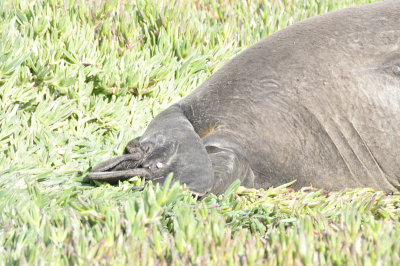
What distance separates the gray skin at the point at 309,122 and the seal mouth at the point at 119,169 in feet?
0.09

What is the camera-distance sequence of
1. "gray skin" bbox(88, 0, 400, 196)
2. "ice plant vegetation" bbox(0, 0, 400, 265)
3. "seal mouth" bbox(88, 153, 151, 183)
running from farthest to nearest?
1. "gray skin" bbox(88, 0, 400, 196)
2. "seal mouth" bbox(88, 153, 151, 183)
3. "ice plant vegetation" bbox(0, 0, 400, 265)

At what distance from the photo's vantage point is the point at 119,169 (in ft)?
8.35

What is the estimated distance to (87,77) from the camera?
336 centimetres

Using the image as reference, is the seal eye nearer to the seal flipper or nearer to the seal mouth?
the seal flipper

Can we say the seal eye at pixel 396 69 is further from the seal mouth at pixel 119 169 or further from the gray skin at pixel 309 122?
the seal mouth at pixel 119 169

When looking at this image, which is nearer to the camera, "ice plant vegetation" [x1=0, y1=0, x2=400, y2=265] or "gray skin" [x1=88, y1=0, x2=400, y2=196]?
"ice plant vegetation" [x1=0, y1=0, x2=400, y2=265]

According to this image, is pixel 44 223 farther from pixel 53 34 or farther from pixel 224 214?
pixel 53 34

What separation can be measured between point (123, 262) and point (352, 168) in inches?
62.1

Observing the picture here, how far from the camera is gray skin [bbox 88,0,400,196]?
2723mm

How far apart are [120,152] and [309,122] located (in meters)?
0.97

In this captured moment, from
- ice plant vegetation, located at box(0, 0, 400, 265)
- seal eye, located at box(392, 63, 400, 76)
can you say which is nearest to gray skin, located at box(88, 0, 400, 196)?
seal eye, located at box(392, 63, 400, 76)

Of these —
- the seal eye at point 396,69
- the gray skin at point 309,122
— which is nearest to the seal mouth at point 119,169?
the gray skin at point 309,122

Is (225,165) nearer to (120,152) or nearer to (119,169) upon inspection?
(119,169)

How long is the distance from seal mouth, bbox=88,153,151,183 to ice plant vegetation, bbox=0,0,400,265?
5 centimetres
